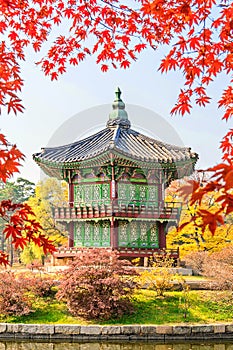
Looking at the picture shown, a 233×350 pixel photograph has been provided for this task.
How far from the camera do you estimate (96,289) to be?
14188 mm

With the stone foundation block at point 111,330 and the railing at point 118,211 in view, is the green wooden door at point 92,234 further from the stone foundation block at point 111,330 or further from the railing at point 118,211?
the stone foundation block at point 111,330

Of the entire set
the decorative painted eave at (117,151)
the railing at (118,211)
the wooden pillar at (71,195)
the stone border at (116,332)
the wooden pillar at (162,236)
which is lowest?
the stone border at (116,332)

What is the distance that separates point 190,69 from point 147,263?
14608 mm

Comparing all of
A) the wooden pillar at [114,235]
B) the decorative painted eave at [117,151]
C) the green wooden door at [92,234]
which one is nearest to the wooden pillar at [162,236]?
the wooden pillar at [114,235]

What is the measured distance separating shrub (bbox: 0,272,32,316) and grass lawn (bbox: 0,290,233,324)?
8.4 inches

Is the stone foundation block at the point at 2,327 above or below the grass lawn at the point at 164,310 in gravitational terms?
below

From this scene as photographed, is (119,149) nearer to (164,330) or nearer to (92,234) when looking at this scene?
(92,234)

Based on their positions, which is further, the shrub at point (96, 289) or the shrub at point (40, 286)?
the shrub at point (40, 286)

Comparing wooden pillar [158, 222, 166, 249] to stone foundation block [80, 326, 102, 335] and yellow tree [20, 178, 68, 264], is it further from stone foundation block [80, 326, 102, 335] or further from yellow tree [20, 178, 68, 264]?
yellow tree [20, 178, 68, 264]

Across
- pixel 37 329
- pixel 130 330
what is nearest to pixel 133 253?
pixel 130 330

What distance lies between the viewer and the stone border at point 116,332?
13.0 m

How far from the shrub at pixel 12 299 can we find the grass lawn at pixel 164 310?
0.70 feet

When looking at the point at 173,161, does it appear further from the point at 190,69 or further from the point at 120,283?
the point at 190,69

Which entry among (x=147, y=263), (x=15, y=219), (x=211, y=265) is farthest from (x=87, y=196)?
(x=15, y=219)
